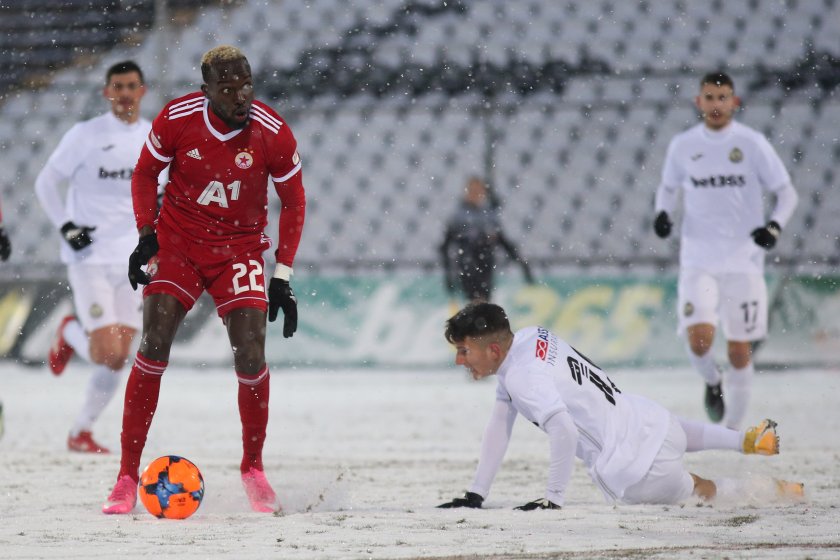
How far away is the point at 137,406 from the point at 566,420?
62.1 inches

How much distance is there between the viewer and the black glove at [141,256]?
4.48m

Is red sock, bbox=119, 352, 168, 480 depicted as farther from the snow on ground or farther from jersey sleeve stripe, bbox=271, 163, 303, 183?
jersey sleeve stripe, bbox=271, 163, 303, 183

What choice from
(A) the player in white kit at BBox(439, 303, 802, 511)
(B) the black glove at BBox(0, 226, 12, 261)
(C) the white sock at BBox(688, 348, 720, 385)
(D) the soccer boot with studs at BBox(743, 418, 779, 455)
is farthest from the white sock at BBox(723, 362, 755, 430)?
(B) the black glove at BBox(0, 226, 12, 261)

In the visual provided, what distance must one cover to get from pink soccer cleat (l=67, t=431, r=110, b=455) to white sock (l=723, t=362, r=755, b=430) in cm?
356

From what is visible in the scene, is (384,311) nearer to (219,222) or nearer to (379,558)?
(219,222)

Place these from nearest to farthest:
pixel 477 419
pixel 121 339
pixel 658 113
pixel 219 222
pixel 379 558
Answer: pixel 379 558 → pixel 219 222 → pixel 121 339 → pixel 477 419 → pixel 658 113

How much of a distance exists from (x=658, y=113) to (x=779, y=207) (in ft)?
17.3

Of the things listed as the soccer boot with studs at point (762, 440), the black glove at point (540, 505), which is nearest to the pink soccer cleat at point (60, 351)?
the black glove at point (540, 505)

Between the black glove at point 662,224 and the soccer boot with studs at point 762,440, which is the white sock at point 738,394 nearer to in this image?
the black glove at point 662,224

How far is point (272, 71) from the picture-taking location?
1282 cm

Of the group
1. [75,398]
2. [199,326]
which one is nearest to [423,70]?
[199,326]

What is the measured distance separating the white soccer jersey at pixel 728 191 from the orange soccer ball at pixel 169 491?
3803 millimetres

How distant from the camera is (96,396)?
6551 millimetres

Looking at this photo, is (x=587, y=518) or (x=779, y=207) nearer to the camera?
(x=587, y=518)
